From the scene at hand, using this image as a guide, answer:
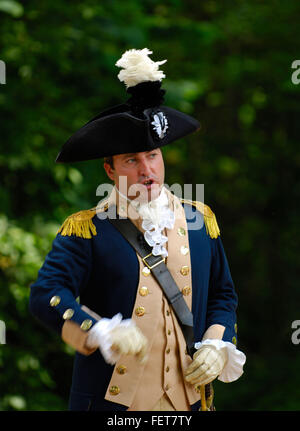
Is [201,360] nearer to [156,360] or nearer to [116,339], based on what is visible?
[156,360]

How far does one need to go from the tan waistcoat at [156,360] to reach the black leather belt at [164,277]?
0.02 metres

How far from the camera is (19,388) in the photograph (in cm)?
549

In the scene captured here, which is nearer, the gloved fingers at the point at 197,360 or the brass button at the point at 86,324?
the brass button at the point at 86,324

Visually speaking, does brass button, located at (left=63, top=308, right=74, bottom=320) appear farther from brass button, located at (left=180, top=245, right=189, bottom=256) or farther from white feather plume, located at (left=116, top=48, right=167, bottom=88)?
white feather plume, located at (left=116, top=48, right=167, bottom=88)

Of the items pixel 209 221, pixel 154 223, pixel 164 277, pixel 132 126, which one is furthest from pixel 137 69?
pixel 164 277

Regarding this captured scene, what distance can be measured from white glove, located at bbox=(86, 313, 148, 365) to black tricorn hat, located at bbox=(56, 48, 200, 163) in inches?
25.1

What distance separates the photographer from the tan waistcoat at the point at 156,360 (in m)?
2.60

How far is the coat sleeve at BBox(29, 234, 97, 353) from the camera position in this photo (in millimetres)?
2471

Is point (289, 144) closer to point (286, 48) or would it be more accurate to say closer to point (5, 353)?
point (286, 48)

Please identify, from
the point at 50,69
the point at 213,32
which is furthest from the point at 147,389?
the point at 213,32

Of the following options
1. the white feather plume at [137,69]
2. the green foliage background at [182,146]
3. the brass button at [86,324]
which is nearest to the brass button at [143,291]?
the brass button at [86,324]

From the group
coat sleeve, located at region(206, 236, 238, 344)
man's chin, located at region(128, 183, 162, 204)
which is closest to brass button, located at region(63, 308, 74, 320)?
man's chin, located at region(128, 183, 162, 204)

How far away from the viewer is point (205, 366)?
8.55 feet

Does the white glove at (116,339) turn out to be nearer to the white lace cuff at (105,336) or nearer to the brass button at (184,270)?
the white lace cuff at (105,336)
